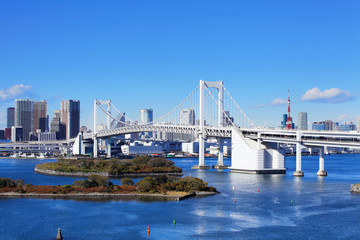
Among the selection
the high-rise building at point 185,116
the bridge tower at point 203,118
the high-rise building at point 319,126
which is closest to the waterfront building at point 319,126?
the high-rise building at point 319,126

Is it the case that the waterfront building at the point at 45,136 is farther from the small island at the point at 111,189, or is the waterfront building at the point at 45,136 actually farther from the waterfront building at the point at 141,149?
the small island at the point at 111,189

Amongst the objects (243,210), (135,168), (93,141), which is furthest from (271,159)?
(93,141)

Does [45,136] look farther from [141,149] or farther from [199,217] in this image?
[199,217]

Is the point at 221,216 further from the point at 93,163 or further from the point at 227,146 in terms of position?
the point at 227,146

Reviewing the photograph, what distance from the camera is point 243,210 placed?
1117 inches

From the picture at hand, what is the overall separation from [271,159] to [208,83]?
580 inches

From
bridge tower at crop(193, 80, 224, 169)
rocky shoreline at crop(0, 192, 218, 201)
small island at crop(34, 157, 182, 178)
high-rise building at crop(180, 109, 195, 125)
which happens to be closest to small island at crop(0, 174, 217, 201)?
rocky shoreline at crop(0, 192, 218, 201)

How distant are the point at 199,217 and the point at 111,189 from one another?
10.4 m

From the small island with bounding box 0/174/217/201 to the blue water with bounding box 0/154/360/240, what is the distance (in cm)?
161

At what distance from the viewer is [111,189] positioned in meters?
34.8

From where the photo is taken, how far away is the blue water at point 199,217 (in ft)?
74.4

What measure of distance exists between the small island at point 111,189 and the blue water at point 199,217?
5.28 ft

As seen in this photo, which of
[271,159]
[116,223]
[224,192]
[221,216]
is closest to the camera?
[116,223]

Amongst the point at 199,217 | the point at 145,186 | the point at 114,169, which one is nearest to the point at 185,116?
the point at 114,169
